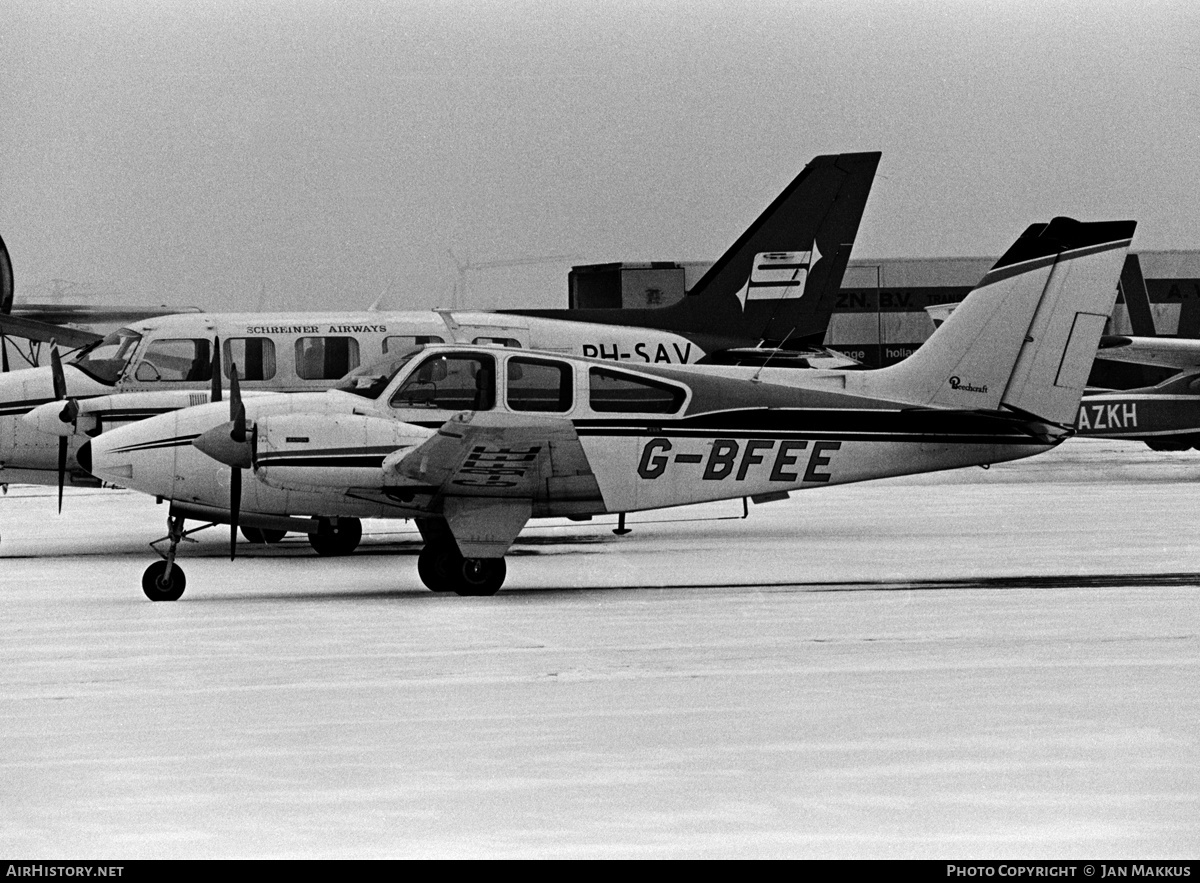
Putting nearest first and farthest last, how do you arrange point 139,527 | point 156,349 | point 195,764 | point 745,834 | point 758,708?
point 745,834 < point 195,764 < point 758,708 < point 156,349 < point 139,527

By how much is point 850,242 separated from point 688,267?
83.7 ft

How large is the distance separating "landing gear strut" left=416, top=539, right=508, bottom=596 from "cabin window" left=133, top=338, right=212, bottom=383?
5.99m

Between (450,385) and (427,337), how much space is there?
5625mm

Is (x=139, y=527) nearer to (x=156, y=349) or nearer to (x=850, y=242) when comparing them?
(x=156, y=349)

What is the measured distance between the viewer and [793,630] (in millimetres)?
11266

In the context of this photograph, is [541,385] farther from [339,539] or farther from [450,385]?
[339,539]

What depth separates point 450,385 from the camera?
1465cm

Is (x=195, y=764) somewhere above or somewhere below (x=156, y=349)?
below

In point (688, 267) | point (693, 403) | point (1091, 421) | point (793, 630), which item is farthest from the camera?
point (688, 267)

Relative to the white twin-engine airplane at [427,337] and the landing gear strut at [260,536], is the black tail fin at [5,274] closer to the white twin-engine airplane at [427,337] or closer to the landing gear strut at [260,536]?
the white twin-engine airplane at [427,337]

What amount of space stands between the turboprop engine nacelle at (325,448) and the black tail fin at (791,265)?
804cm

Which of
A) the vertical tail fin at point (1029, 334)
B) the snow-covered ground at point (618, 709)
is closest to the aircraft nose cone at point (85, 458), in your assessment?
the snow-covered ground at point (618, 709)

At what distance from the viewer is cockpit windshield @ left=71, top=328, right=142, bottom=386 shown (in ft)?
61.7
